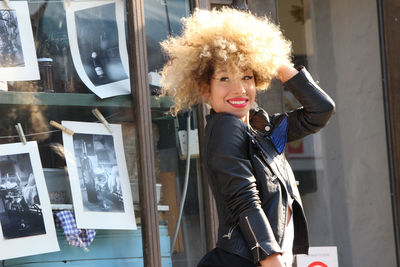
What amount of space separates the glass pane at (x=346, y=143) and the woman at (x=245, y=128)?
217 cm

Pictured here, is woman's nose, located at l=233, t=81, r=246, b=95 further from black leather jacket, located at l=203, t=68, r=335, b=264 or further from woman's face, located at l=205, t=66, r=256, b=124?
black leather jacket, located at l=203, t=68, r=335, b=264

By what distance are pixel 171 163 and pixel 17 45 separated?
3.76 ft

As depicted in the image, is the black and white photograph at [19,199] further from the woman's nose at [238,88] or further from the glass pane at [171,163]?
the woman's nose at [238,88]

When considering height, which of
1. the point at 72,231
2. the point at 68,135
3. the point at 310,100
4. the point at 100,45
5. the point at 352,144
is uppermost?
the point at 100,45

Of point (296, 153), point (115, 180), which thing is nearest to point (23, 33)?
point (115, 180)

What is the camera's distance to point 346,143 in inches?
213

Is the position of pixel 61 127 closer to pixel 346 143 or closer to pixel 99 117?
pixel 99 117

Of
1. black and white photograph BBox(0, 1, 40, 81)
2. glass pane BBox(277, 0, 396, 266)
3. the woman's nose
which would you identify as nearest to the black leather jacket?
the woman's nose

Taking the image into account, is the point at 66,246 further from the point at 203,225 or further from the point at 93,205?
the point at 203,225

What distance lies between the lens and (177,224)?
4172 mm

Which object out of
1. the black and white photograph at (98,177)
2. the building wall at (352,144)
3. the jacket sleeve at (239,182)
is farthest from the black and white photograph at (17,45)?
the building wall at (352,144)

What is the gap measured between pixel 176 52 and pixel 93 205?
1.17m

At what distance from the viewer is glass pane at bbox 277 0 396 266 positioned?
5.32m

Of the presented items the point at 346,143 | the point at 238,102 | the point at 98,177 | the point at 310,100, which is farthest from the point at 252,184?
the point at 346,143
